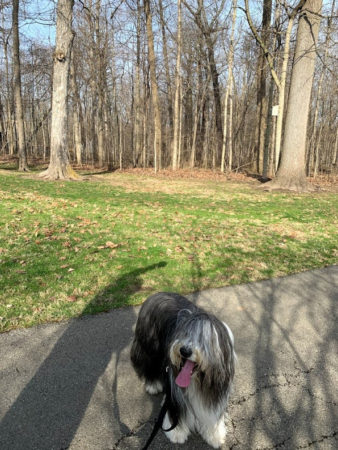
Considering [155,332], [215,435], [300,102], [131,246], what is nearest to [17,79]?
[300,102]

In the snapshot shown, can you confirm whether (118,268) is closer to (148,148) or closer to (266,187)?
(266,187)

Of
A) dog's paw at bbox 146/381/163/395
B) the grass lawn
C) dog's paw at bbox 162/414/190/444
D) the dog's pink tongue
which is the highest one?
the dog's pink tongue

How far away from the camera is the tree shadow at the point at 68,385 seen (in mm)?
→ 2357

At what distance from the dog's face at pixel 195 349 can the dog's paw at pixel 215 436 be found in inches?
27.4

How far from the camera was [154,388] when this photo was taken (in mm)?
2748

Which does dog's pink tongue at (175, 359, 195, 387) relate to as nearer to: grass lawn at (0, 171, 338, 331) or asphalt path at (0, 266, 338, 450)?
asphalt path at (0, 266, 338, 450)

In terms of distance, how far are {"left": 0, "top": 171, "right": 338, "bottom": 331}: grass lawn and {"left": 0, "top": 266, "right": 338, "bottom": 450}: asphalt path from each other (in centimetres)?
61

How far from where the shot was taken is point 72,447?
2.28 m

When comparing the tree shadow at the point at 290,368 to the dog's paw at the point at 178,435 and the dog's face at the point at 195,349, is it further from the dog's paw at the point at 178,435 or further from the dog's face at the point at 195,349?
the dog's face at the point at 195,349

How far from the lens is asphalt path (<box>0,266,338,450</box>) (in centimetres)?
238

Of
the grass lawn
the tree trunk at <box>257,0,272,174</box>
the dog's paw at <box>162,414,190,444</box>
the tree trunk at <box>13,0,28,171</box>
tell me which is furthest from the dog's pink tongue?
the tree trunk at <box>257,0,272,174</box>

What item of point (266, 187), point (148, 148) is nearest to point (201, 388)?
point (266, 187)

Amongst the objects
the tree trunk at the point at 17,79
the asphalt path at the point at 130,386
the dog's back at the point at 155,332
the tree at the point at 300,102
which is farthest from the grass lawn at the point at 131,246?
the tree trunk at the point at 17,79

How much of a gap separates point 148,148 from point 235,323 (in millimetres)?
32582
